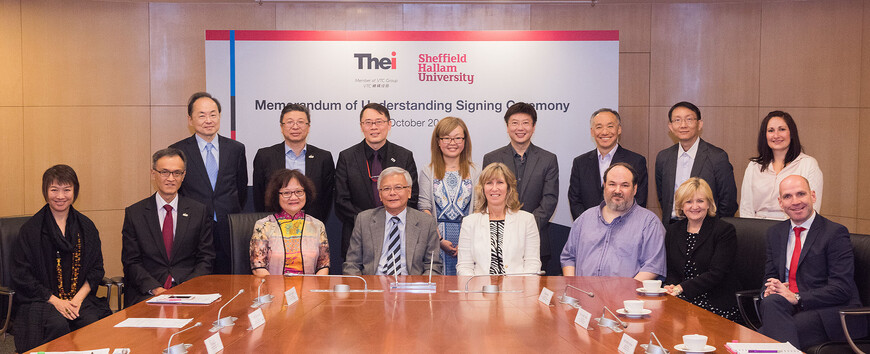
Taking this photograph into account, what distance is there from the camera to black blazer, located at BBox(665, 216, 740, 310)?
14.0 ft

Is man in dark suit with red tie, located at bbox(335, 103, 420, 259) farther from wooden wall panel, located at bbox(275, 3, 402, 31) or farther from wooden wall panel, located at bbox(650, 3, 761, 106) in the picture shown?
wooden wall panel, located at bbox(650, 3, 761, 106)

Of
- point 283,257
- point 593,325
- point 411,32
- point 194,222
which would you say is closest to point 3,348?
point 194,222

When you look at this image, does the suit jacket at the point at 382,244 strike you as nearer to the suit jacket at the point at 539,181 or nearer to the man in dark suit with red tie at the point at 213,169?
the suit jacket at the point at 539,181

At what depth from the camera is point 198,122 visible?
5309mm

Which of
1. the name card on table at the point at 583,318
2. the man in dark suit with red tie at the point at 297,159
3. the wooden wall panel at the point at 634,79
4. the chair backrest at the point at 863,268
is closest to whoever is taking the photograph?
the name card on table at the point at 583,318

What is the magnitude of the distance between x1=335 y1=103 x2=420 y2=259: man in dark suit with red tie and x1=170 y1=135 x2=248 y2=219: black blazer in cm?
76

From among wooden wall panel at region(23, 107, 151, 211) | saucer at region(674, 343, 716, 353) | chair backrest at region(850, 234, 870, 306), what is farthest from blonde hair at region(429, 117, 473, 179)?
wooden wall panel at region(23, 107, 151, 211)

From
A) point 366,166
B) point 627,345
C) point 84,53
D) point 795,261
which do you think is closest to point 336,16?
point 366,166

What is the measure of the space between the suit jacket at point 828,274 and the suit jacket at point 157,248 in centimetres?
341

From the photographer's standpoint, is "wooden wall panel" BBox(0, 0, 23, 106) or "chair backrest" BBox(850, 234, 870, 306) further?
"wooden wall panel" BBox(0, 0, 23, 106)

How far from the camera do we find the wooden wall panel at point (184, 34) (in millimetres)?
6824

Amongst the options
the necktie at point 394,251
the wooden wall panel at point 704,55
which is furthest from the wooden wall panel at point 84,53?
the wooden wall panel at point 704,55

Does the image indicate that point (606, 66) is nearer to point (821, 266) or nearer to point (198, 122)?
point (821, 266)

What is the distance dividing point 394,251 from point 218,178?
1.56m
